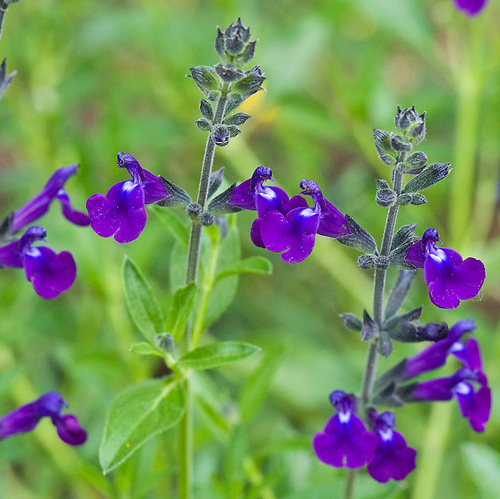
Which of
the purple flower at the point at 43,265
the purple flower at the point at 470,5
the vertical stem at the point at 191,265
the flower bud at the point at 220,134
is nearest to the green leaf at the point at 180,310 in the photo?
the vertical stem at the point at 191,265

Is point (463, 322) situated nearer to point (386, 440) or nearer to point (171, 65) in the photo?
point (386, 440)

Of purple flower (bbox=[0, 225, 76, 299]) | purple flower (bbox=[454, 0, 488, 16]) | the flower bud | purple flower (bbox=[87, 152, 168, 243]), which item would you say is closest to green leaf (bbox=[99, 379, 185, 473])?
purple flower (bbox=[0, 225, 76, 299])

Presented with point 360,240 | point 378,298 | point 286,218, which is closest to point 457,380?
point 378,298

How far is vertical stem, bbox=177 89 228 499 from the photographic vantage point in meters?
1.90

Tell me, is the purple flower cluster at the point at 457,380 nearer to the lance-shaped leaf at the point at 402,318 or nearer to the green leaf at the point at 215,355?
the lance-shaped leaf at the point at 402,318

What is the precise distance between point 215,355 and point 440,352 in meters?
0.71

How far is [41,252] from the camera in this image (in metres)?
2.12

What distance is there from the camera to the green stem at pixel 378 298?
75.4 inches

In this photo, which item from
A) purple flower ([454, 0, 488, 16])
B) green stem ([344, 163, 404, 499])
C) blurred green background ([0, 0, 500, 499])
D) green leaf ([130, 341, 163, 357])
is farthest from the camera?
blurred green background ([0, 0, 500, 499])

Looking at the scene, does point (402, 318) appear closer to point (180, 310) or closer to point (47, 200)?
point (180, 310)

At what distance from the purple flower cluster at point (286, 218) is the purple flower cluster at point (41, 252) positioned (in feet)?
1.65

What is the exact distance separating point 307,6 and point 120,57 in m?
1.90

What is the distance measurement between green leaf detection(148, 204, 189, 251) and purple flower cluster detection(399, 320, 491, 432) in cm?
77

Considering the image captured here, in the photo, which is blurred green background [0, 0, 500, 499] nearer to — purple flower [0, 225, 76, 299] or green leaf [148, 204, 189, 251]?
green leaf [148, 204, 189, 251]
